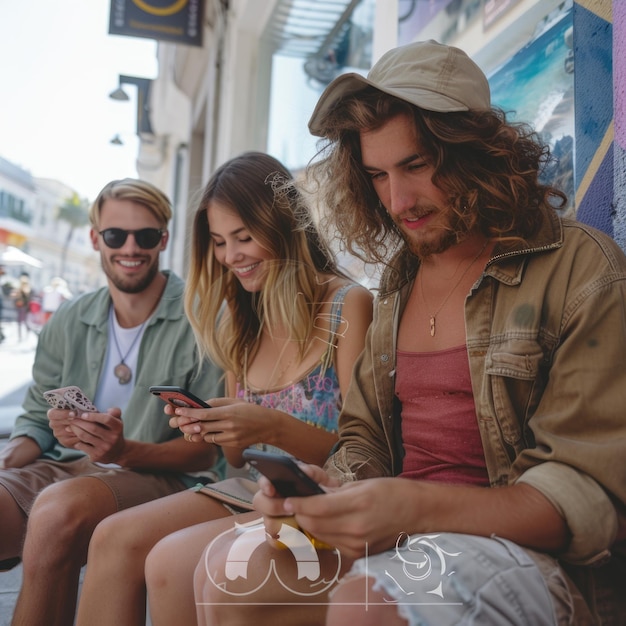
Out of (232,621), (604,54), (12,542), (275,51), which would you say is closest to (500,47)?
(604,54)

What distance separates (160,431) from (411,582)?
1.68 meters

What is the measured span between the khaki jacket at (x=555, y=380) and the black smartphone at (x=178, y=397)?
0.45 m

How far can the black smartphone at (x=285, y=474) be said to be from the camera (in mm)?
1183

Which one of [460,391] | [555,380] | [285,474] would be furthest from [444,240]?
[285,474]

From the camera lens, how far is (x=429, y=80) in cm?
158

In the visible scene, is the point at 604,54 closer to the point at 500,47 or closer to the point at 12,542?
the point at 500,47

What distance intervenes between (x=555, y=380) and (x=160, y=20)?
699cm

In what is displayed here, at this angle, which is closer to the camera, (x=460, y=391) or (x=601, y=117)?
(x=460, y=391)

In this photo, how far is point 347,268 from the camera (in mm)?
2906

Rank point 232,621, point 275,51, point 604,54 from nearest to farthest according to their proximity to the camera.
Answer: point 232,621 < point 604,54 < point 275,51

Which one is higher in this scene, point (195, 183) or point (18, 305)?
point (195, 183)

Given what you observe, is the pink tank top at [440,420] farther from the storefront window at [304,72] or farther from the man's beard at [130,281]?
the storefront window at [304,72]

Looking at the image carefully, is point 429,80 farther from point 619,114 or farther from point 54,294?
point 54,294

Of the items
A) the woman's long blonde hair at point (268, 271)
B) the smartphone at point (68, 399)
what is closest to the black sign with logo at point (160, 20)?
the woman's long blonde hair at point (268, 271)
